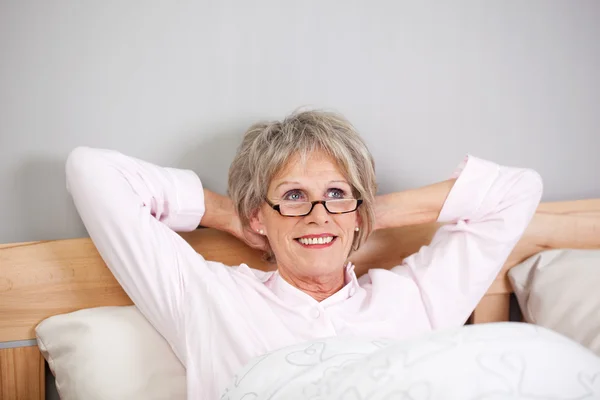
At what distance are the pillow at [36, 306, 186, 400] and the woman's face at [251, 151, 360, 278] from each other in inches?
14.0

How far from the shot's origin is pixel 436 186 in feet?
5.22

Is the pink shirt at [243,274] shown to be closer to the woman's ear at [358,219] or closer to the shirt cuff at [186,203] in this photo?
the shirt cuff at [186,203]

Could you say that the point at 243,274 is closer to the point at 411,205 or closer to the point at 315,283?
the point at 315,283

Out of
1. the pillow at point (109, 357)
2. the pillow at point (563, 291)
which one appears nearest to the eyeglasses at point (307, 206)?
the pillow at point (109, 357)

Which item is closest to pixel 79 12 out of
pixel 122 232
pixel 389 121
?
pixel 122 232

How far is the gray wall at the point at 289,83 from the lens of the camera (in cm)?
148

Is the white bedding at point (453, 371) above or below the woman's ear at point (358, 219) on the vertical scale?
below

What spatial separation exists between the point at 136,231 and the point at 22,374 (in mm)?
446

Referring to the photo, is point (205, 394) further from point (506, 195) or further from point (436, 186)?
point (506, 195)

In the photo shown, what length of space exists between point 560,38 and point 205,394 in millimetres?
1430

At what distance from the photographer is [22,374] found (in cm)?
142

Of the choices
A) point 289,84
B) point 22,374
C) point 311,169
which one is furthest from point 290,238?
point 22,374

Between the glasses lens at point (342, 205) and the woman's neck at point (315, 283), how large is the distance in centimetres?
16

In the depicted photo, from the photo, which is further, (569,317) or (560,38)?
(560,38)
